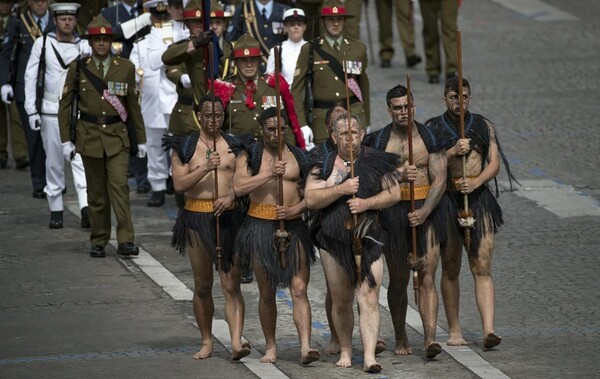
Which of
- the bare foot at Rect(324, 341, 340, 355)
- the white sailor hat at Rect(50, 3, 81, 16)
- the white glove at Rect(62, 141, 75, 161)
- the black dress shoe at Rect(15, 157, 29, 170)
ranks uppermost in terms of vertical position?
the white sailor hat at Rect(50, 3, 81, 16)

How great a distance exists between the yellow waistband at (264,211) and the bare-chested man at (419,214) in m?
0.84

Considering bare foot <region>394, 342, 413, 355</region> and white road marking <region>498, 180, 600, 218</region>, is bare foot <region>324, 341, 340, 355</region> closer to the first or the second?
bare foot <region>394, 342, 413, 355</region>

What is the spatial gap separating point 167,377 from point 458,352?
7.58ft

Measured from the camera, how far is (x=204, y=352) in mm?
12398

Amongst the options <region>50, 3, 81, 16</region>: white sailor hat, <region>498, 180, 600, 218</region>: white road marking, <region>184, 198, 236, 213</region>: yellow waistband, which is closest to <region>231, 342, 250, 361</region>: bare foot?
<region>184, 198, 236, 213</region>: yellow waistband

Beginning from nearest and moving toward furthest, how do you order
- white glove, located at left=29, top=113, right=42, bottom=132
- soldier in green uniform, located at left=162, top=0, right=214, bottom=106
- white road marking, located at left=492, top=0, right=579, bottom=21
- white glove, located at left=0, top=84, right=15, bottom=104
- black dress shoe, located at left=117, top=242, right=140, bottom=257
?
black dress shoe, located at left=117, top=242, right=140, bottom=257, soldier in green uniform, located at left=162, top=0, right=214, bottom=106, white glove, located at left=29, top=113, right=42, bottom=132, white glove, located at left=0, top=84, right=15, bottom=104, white road marking, located at left=492, top=0, right=579, bottom=21

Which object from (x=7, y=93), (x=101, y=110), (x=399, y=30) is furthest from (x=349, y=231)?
(x=399, y=30)

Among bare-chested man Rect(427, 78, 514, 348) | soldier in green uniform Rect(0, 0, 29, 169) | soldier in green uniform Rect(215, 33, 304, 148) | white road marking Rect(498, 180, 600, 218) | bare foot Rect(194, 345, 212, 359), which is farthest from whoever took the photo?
soldier in green uniform Rect(0, 0, 29, 169)

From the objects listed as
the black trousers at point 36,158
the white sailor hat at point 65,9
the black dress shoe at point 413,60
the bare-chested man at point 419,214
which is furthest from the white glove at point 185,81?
the black dress shoe at point 413,60

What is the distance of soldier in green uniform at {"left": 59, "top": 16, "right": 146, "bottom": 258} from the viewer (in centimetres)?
1599

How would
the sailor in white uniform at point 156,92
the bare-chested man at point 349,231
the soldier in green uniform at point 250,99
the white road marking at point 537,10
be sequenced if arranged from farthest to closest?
the white road marking at point 537,10 → the sailor in white uniform at point 156,92 → the soldier in green uniform at point 250,99 → the bare-chested man at point 349,231

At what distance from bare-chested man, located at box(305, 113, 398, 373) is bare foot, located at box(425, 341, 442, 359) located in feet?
1.54

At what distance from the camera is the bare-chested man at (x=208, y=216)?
12383 millimetres

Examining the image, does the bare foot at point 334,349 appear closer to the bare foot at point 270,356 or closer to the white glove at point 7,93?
the bare foot at point 270,356
